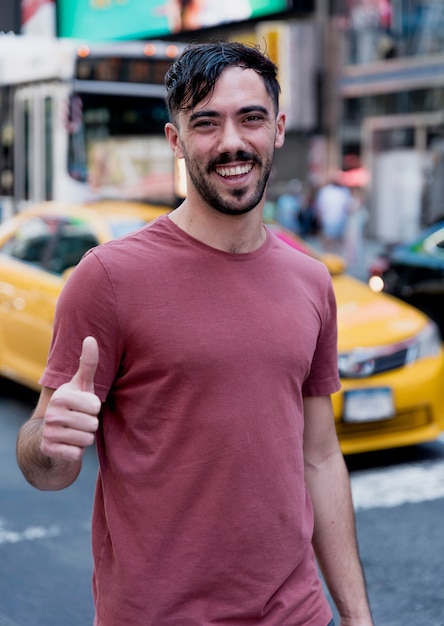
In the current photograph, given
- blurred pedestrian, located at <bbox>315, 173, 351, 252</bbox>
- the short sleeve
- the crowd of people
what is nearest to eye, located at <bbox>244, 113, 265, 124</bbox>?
the short sleeve

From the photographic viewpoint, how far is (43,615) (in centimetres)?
443

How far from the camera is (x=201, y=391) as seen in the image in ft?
7.06

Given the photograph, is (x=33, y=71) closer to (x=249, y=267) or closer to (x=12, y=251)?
(x=12, y=251)

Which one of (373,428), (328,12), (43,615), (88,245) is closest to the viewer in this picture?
(43,615)

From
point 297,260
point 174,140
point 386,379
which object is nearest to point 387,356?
point 386,379

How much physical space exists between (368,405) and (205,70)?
14.4ft

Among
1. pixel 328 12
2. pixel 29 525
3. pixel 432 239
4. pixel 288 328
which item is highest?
pixel 328 12

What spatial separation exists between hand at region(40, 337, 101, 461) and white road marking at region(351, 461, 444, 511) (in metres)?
4.16

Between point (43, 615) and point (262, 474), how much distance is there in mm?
2542

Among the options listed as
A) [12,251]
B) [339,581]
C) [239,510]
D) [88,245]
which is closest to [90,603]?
[339,581]

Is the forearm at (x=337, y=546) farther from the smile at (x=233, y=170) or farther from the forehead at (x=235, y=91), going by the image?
the forehead at (x=235, y=91)

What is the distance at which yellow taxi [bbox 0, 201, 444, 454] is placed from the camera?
6.45 metres

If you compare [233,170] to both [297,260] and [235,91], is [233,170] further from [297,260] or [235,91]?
[297,260]

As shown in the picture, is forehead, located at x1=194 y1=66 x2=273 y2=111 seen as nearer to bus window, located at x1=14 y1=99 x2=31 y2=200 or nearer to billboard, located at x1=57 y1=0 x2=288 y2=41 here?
billboard, located at x1=57 y1=0 x2=288 y2=41
